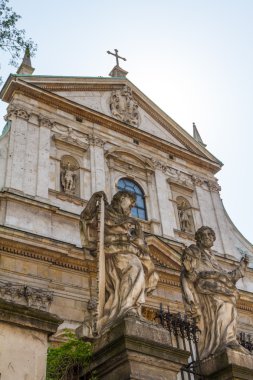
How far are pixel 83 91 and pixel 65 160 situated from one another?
321cm

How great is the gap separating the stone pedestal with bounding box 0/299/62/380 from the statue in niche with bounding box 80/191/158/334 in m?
1.11

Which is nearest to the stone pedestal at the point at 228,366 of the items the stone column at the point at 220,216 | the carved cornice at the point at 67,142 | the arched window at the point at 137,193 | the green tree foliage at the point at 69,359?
the green tree foliage at the point at 69,359

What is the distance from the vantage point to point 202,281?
716cm

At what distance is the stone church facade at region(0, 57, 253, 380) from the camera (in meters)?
13.0

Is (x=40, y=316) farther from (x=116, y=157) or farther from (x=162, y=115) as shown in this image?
(x=162, y=115)

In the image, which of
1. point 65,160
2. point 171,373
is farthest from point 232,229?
point 171,373

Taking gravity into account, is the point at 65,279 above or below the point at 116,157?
below

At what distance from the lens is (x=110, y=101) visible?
1891cm

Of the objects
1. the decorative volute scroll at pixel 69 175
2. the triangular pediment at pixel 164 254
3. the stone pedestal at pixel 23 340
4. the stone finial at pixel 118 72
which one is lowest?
the stone pedestal at pixel 23 340

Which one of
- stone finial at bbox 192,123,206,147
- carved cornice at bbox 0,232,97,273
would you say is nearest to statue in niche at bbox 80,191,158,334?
carved cornice at bbox 0,232,97,273

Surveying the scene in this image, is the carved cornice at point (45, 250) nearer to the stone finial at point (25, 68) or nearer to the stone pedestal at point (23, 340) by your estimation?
the stone finial at point (25, 68)

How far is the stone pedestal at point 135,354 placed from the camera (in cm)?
522

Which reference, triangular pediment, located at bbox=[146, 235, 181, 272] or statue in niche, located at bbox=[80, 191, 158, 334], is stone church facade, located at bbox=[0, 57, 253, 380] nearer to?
triangular pediment, located at bbox=[146, 235, 181, 272]

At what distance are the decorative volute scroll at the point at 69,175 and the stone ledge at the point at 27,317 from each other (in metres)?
10.5
